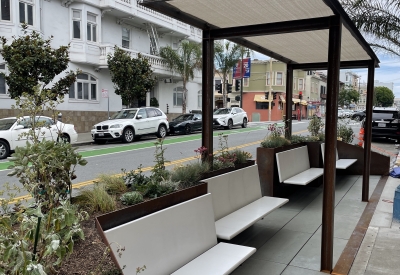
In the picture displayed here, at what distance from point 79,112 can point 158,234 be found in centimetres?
2037

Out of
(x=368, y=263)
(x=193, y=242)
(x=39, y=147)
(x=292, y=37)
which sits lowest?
(x=368, y=263)

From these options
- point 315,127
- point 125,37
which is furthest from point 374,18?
point 125,37

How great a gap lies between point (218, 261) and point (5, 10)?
19.5m

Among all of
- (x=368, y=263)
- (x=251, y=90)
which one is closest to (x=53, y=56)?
(x=368, y=263)

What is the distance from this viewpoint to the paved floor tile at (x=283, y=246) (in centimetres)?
440

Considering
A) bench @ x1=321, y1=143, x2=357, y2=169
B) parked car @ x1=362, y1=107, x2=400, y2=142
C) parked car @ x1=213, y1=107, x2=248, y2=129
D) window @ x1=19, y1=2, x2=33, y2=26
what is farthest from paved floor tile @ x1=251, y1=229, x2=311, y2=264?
parked car @ x1=213, y1=107, x2=248, y2=129

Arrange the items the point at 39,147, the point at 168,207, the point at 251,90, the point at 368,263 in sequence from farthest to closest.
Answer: the point at 251,90
the point at 368,263
the point at 168,207
the point at 39,147

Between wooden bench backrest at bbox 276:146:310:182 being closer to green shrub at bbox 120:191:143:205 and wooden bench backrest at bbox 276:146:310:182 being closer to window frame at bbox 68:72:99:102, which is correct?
green shrub at bbox 120:191:143:205

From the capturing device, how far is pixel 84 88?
2292 centimetres

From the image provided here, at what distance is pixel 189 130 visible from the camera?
2280 cm

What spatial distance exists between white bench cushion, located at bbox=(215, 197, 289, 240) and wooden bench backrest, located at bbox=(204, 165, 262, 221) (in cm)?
8

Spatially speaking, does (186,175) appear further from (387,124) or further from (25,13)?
(25,13)

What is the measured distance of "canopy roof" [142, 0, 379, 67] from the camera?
429 centimetres

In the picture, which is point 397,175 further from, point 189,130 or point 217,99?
point 217,99
